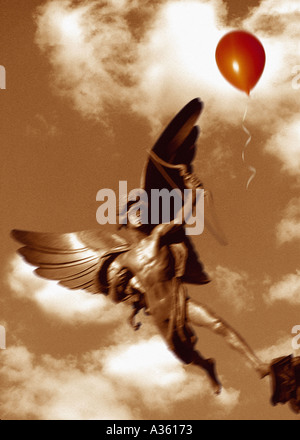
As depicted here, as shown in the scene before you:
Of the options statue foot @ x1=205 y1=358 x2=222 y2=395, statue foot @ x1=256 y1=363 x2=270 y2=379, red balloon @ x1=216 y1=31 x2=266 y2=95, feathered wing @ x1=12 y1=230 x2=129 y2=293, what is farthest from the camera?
feathered wing @ x1=12 y1=230 x2=129 y2=293

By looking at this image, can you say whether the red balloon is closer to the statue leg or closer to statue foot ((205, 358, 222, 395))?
the statue leg

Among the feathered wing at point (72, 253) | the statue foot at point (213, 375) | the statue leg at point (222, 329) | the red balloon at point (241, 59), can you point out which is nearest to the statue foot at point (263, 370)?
the statue leg at point (222, 329)

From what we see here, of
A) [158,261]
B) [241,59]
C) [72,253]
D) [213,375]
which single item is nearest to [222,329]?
[213,375]

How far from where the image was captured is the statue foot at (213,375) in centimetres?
789

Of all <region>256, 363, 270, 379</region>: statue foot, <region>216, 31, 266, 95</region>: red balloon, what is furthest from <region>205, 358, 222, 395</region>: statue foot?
<region>216, 31, 266, 95</region>: red balloon

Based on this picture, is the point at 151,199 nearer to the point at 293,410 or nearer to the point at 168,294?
the point at 168,294

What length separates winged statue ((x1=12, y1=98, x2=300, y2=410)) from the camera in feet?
26.0

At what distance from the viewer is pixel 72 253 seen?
864 cm

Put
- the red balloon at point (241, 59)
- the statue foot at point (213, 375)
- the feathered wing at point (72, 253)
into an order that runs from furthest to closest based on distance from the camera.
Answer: the feathered wing at point (72, 253) → the statue foot at point (213, 375) → the red balloon at point (241, 59)

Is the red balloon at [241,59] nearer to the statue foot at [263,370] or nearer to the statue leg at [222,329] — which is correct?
the statue leg at [222,329]

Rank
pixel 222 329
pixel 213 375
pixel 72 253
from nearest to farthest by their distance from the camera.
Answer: pixel 222 329
pixel 213 375
pixel 72 253

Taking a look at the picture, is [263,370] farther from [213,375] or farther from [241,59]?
[241,59]

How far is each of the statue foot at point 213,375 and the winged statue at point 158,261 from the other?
1cm

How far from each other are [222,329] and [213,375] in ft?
2.18
